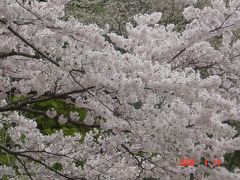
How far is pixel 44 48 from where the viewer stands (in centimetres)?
357

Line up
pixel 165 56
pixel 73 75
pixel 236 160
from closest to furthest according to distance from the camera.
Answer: pixel 73 75 < pixel 165 56 < pixel 236 160

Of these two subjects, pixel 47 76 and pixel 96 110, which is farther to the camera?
pixel 47 76

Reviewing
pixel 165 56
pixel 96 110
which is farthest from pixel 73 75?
pixel 165 56

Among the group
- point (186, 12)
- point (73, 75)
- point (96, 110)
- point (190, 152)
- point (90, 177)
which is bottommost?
point (90, 177)

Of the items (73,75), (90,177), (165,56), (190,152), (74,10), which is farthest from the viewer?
(74,10)

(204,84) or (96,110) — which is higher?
(204,84)

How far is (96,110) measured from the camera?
3469 millimetres

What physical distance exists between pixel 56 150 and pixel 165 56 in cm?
167

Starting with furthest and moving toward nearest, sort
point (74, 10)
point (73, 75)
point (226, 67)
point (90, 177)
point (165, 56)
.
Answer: point (74, 10) → point (90, 177) → point (226, 67) → point (165, 56) → point (73, 75)

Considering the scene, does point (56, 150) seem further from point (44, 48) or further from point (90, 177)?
point (44, 48)

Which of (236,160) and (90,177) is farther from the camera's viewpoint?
(236,160)

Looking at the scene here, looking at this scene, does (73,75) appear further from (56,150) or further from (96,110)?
(56,150)

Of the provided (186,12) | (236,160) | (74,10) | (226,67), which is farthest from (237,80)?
(74,10)

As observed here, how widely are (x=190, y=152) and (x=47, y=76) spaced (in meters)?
1.39
